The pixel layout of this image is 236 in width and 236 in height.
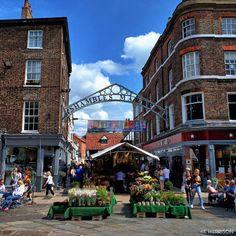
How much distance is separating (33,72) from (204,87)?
12367 millimetres

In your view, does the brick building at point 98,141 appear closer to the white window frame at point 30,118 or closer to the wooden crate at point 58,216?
the white window frame at point 30,118

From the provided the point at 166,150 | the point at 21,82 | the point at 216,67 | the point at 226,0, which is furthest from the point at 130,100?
the point at 226,0

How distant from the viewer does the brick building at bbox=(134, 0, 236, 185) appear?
19.2 m

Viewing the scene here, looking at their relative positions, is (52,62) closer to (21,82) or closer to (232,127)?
(21,82)

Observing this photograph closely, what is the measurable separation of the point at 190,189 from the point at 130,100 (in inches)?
448

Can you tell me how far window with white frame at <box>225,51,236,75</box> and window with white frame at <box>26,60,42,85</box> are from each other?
44.4ft

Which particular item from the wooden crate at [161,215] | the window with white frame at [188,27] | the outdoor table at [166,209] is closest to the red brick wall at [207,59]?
the window with white frame at [188,27]

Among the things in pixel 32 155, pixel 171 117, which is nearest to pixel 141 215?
pixel 32 155

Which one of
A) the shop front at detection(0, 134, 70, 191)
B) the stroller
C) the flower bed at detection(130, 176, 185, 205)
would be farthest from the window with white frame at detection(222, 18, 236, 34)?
the stroller

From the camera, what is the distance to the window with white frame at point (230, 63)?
66.2 ft

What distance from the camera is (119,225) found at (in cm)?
879

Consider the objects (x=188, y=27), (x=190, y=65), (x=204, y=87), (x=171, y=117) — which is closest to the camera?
(x=204, y=87)

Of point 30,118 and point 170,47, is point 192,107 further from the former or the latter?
point 30,118

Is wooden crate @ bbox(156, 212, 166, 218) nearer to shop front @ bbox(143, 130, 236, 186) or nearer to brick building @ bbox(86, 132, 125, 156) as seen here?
shop front @ bbox(143, 130, 236, 186)
